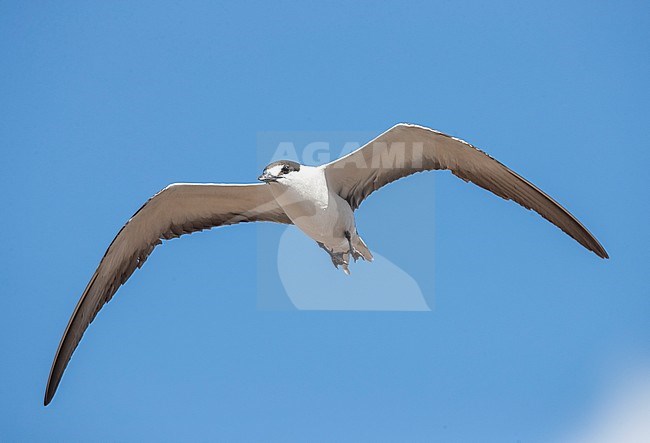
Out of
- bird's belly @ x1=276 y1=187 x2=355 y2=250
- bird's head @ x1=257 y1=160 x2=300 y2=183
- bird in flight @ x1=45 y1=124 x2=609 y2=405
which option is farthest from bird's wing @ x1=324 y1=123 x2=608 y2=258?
bird's head @ x1=257 y1=160 x2=300 y2=183

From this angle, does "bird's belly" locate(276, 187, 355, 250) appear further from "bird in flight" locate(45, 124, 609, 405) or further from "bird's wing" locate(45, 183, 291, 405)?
"bird's wing" locate(45, 183, 291, 405)

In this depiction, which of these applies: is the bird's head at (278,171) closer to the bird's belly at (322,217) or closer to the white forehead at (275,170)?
the white forehead at (275,170)

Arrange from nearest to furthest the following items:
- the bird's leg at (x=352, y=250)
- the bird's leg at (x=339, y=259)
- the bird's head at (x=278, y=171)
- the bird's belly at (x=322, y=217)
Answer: the bird's head at (x=278, y=171), the bird's belly at (x=322, y=217), the bird's leg at (x=352, y=250), the bird's leg at (x=339, y=259)

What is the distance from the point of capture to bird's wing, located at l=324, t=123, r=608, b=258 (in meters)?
6.00

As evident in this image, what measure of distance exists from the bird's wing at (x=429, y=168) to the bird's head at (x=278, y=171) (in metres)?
0.47

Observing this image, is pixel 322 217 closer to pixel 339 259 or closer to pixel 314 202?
pixel 314 202

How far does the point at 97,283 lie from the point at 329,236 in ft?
6.43

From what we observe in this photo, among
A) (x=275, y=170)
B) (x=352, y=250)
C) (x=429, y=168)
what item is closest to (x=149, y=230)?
(x=275, y=170)

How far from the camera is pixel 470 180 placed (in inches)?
250

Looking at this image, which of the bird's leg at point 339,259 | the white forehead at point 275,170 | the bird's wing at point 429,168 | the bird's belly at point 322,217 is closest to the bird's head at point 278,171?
the white forehead at point 275,170

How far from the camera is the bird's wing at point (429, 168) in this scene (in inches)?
236

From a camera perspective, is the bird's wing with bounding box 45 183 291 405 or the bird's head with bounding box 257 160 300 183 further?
the bird's wing with bounding box 45 183 291 405

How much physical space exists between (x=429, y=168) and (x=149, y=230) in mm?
2259

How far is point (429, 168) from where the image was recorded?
649 cm
